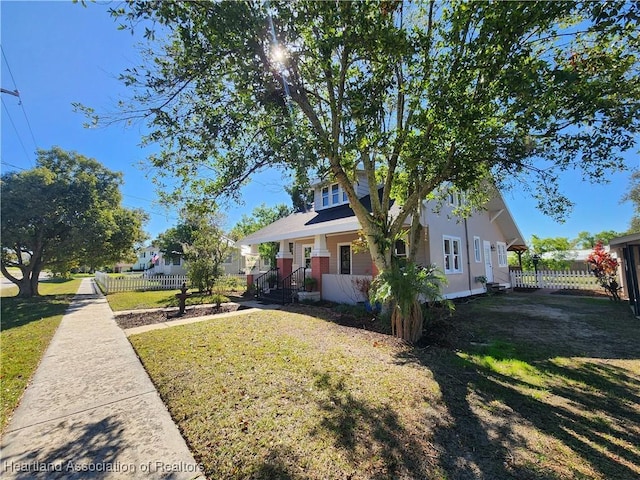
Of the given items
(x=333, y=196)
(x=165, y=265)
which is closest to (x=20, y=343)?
(x=333, y=196)

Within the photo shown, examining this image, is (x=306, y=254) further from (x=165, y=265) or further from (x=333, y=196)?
(x=165, y=265)

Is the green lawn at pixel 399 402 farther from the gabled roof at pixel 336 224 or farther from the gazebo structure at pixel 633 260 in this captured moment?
the gabled roof at pixel 336 224

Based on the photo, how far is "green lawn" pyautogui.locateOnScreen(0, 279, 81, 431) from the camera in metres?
4.08

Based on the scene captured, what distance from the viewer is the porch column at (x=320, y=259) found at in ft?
41.3

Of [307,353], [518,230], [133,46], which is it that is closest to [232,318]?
[307,353]

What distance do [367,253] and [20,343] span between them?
11.0m

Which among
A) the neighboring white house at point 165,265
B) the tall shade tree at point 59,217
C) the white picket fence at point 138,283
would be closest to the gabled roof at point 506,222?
the white picket fence at point 138,283

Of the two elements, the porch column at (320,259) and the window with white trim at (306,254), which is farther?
the window with white trim at (306,254)

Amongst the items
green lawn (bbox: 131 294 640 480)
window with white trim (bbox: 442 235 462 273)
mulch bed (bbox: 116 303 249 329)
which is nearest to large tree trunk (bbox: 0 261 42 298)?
mulch bed (bbox: 116 303 249 329)

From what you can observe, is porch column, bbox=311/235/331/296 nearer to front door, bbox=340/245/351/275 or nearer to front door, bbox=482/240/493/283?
front door, bbox=340/245/351/275

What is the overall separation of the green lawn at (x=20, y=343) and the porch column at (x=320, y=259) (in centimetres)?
875

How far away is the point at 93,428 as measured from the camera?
317 centimetres

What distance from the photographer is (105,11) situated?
190 inches

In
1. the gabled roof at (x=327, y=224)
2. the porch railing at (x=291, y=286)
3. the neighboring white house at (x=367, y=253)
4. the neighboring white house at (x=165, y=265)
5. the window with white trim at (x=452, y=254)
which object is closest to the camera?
the gabled roof at (x=327, y=224)
